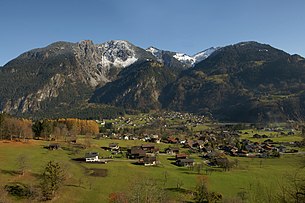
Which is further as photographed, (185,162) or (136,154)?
(136,154)

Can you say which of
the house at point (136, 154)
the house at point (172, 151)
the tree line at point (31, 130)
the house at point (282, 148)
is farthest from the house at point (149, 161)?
the house at point (282, 148)

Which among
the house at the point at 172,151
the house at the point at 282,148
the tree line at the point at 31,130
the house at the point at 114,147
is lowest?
the house at the point at 172,151

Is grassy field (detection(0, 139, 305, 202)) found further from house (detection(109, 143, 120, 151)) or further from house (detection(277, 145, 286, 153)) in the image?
house (detection(277, 145, 286, 153))

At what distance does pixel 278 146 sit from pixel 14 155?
10199 cm

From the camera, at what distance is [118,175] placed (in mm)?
71188

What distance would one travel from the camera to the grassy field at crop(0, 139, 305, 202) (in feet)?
196

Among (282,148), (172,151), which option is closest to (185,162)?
(172,151)

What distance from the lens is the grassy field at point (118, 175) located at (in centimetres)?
5966

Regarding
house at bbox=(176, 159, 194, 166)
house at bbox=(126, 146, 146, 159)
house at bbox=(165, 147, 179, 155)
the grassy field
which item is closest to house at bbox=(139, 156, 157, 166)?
the grassy field

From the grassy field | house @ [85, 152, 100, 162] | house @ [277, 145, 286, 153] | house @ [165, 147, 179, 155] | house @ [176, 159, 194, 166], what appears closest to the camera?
the grassy field

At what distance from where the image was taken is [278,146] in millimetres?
124750

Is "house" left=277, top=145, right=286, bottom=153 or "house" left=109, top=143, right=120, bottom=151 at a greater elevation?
"house" left=277, top=145, right=286, bottom=153

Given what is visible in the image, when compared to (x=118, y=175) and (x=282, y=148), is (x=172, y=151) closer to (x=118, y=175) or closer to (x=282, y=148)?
(x=118, y=175)

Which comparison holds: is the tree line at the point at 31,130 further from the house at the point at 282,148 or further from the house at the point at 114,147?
the house at the point at 282,148
